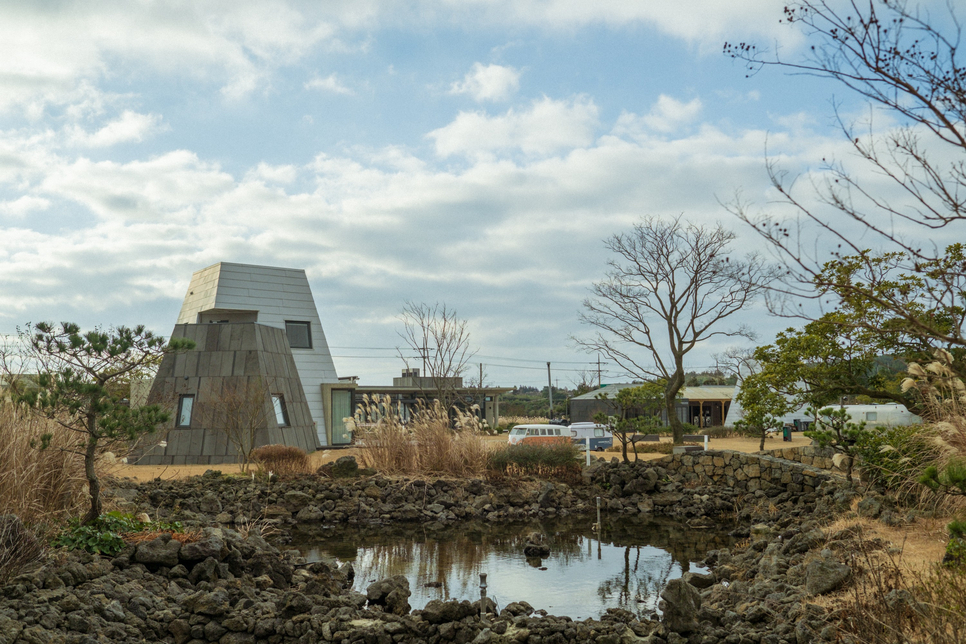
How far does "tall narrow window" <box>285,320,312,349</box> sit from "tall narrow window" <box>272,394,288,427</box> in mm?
4195

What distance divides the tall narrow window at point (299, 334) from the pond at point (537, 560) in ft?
45.0

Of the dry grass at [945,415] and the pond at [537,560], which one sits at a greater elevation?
the dry grass at [945,415]

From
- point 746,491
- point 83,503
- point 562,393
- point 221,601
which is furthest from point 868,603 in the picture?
point 562,393

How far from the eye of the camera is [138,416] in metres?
6.38

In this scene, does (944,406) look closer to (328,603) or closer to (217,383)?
(328,603)

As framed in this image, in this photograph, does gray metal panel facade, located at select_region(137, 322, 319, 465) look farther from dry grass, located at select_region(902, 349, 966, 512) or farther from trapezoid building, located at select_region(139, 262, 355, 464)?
dry grass, located at select_region(902, 349, 966, 512)

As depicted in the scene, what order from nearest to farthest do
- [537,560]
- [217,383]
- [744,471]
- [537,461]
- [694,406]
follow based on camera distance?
[537,560] → [744,471] → [537,461] → [217,383] → [694,406]

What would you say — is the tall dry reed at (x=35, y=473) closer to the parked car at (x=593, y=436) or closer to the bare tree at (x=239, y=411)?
the bare tree at (x=239, y=411)

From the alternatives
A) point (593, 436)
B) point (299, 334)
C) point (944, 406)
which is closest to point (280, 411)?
point (299, 334)

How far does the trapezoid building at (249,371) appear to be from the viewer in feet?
59.9

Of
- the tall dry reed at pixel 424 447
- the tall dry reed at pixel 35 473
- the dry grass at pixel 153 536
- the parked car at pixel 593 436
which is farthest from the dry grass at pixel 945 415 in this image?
the parked car at pixel 593 436

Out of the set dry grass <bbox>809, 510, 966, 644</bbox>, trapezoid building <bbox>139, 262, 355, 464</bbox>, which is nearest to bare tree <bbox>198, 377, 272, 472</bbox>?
trapezoid building <bbox>139, 262, 355, 464</bbox>

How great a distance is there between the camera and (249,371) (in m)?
19.0

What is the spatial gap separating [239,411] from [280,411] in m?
3.53
